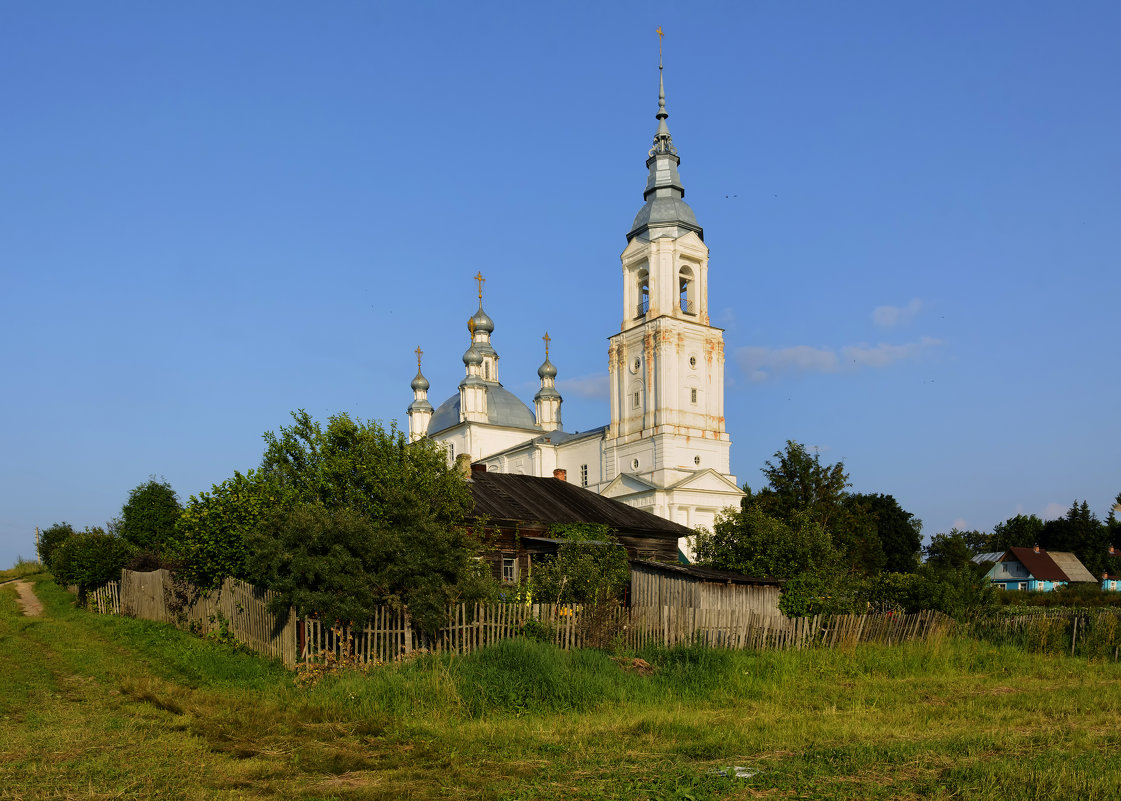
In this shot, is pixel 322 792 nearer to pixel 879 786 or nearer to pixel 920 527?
pixel 879 786

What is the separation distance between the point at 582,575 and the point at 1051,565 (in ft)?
242

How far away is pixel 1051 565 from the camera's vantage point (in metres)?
82.6

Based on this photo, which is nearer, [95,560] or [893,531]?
[95,560]

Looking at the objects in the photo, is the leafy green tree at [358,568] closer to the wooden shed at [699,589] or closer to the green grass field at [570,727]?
the green grass field at [570,727]

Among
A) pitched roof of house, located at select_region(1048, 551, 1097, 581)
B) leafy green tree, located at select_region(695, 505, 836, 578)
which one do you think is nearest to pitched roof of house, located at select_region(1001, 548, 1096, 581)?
pitched roof of house, located at select_region(1048, 551, 1097, 581)

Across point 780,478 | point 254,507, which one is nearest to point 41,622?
point 254,507

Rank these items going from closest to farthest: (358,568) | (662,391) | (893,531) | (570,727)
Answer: (570,727) < (358,568) < (662,391) < (893,531)

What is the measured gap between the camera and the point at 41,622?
26.8 meters

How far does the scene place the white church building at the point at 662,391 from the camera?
62125 millimetres

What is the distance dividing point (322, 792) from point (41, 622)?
2248cm

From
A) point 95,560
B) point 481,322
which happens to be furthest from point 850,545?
point 481,322

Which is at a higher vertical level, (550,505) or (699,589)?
(550,505)

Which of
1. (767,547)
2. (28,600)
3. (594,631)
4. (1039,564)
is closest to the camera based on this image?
(594,631)

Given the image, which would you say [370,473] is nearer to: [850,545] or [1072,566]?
[850,545]
